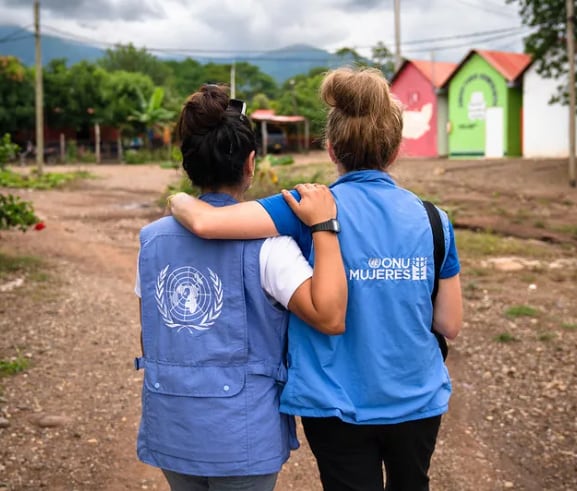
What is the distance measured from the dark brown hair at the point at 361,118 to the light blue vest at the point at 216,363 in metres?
0.40

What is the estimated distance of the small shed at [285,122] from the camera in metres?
41.9

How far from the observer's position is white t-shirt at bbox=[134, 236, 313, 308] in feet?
6.21

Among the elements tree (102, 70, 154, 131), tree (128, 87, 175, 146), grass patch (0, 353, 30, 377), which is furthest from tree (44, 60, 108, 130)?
grass patch (0, 353, 30, 377)

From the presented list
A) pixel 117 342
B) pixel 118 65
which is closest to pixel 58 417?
pixel 117 342

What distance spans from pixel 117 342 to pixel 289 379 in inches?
176

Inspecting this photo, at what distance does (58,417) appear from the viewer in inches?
177

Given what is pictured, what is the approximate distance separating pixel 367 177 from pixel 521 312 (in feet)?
16.7

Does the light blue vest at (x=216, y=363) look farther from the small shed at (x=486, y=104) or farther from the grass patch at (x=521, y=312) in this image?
the small shed at (x=486, y=104)

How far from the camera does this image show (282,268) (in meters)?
1.90

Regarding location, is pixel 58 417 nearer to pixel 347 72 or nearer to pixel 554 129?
pixel 347 72

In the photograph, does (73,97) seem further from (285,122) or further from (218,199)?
(218,199)

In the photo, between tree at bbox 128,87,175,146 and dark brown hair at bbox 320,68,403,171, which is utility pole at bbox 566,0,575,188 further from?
tree at bbox 128,87,175,146

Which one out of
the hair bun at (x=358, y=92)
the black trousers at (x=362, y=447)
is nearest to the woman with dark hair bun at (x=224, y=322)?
the black trousers at (x=362, y=447)

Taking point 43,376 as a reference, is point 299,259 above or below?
above
